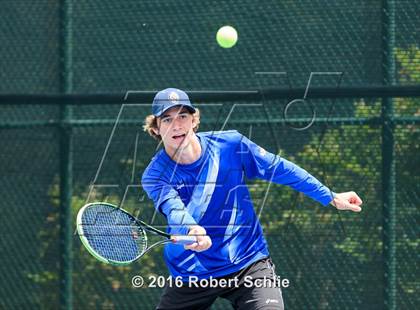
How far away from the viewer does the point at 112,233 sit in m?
4.81

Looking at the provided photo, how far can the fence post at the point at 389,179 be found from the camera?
17.6 ft

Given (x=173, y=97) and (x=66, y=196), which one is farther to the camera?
(x=66, y=196)

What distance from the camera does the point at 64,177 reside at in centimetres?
564

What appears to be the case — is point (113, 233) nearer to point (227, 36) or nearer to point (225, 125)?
point (225, 125)

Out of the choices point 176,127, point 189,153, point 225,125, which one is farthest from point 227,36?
point 189,153

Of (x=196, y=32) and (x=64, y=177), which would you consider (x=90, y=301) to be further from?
(x=196, y=32)

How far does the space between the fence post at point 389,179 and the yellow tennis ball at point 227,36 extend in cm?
79

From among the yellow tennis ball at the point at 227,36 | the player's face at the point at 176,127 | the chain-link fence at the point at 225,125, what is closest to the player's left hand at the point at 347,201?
the player's face at the point at 176,127

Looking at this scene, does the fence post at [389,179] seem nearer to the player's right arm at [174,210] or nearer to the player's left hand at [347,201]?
the player's left hand at [347,201]

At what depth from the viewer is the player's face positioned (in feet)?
15.2

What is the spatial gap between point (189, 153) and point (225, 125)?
0.84 m

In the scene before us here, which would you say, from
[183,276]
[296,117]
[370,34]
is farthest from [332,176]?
[183,276]

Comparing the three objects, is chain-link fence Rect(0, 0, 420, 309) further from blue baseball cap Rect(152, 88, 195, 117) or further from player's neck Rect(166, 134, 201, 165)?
player's neck Rect(166, 134, 201, 165)

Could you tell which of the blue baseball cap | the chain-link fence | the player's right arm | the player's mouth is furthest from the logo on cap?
the chain-link fence
